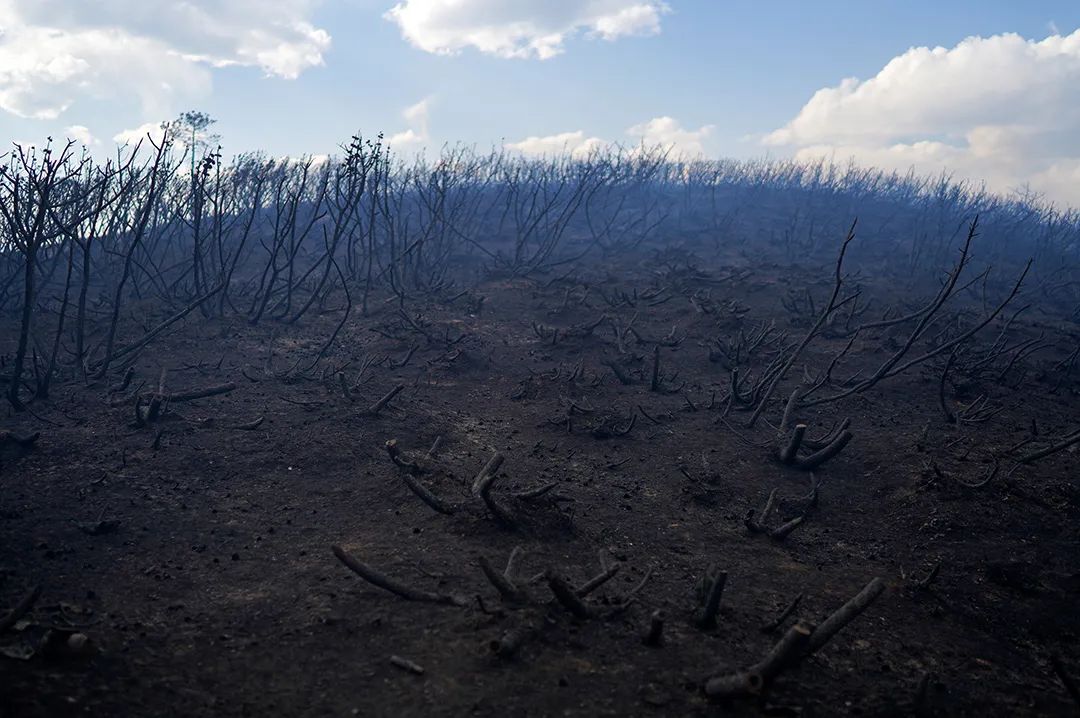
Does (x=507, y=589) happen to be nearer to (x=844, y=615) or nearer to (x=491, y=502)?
(x=491, y=502)

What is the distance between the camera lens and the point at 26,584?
12.5ft

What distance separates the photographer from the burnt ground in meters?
3.10

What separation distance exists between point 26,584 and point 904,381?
10.9 metres

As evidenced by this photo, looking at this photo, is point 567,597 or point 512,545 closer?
point 567,597

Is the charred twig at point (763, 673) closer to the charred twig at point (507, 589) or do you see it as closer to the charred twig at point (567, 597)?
the charred twig at point (567, 597)

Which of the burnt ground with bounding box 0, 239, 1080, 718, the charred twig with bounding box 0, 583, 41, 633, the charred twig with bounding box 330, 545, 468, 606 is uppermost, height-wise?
the charred twig with bounding box 0, 583, 41, 633

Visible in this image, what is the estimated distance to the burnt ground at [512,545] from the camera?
3.10 metres

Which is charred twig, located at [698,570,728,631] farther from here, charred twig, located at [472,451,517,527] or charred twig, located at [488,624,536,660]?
charred twig, located at [472,451,517,527]

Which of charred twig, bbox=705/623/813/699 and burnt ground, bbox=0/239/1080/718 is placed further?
burnt ground, bbox=0/239/1080/718

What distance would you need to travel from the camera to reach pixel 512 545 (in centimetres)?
468

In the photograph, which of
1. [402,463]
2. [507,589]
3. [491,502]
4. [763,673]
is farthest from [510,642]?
[402,463]

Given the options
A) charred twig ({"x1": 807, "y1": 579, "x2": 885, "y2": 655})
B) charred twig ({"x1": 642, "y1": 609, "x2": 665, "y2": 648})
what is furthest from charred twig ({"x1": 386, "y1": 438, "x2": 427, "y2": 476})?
charred twig ({"x1": 807, "y1": 579, "x2": 885, "y2": 655})

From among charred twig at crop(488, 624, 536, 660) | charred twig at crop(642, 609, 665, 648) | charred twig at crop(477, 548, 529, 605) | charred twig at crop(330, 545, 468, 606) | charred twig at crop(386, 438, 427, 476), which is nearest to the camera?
charred twig at crop(488, 624, 536, 660)

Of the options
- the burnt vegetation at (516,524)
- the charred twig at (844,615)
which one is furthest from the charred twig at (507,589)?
the charred twig at (844,615)
